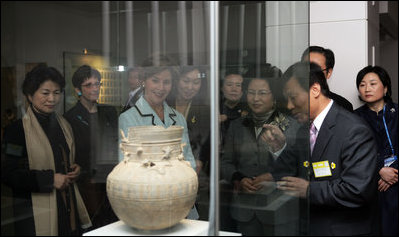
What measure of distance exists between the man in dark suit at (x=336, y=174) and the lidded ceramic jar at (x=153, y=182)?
45 centimetres

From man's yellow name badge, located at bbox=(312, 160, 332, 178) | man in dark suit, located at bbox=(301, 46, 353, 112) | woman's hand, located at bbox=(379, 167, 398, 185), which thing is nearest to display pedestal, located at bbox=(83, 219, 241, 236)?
man's yellow name badge, located at bbox=(312, 160, 332, 178)

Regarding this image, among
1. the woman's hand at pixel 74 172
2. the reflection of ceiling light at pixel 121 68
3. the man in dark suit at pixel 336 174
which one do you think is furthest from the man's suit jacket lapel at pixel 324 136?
the woman's hand at pixel 74 172

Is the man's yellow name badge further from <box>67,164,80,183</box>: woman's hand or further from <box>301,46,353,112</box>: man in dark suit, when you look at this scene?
<box>67,164,80,183</box>: woman's hand

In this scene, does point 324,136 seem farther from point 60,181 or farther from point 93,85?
point 60,181

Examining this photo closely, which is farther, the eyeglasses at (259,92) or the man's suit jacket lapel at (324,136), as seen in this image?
the man's suit jacket lapel at (324,136)

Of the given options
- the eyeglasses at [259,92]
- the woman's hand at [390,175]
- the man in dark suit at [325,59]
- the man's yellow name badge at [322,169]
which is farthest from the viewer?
the woman's hand at [390,175]

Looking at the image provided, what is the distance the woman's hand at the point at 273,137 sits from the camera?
90.5 inches

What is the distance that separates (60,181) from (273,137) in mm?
1026

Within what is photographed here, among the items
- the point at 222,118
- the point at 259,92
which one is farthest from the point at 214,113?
the point at 259,92

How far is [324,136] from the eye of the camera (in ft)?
7.99

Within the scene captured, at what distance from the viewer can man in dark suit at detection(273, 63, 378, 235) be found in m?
2.30

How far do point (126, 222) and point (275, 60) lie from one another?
0.99 metres

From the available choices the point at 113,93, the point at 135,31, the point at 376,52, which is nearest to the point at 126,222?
the point at 113,93

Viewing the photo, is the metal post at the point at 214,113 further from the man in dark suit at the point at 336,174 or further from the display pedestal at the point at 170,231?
the man in dark suit at the point at 336,174
